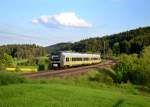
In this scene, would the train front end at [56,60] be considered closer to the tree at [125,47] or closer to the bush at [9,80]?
the bush at [9,80]

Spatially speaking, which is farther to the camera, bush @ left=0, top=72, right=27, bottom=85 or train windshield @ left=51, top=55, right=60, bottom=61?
train windshield @ left=51, top=55, right=60, bottom=61

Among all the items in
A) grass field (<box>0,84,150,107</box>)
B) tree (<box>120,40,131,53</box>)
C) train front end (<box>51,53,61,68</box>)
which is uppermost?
tree (<box>120,40,131,53</box>)

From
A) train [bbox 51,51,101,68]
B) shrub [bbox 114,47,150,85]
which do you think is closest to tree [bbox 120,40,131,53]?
train [bbox 51,51,101,68]

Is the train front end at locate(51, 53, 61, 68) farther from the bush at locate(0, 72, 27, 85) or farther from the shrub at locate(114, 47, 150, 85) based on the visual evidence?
the bush at locate(0, 72, 27, 85)

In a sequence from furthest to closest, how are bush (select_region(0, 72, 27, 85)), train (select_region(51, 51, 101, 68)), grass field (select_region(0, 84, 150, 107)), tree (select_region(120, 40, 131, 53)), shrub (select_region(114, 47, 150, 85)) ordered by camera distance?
tree (select_region(120, 40, 131, 53)) < train (select_region(51, 51, 101, 68)) < shrub (select_region(114, 47, 150, 85)) < bush (select_region(0, 72, 27, 85)) < grass field (select_region(0, 84, 150, 107))

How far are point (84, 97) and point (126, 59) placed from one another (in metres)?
36.5

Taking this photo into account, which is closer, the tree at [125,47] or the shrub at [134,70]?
the shrub at [134,70]

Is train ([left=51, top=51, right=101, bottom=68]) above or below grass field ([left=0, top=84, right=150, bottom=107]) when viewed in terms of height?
above

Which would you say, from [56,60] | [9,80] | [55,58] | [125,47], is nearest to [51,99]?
[9,80]

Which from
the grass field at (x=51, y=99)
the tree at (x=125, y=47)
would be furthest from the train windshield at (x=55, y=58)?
the tree at (x=125, y=47)

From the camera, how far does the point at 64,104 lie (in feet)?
57.1

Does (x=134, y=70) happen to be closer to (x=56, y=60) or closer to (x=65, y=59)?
(x=65, y=59)

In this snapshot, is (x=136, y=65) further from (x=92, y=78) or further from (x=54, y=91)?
(x=54, y=91)

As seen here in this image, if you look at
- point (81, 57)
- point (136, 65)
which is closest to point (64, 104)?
point (136, 65)
